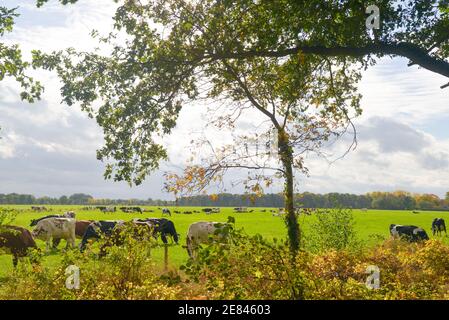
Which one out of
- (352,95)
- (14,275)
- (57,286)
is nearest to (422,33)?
(352,95)

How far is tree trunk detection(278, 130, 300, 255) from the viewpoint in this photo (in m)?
17.9

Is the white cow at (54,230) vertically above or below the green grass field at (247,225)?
above

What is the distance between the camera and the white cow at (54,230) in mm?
29792

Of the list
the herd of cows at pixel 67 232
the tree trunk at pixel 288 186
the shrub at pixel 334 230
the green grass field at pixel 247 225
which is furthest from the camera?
the green grass field at pixel 247 225

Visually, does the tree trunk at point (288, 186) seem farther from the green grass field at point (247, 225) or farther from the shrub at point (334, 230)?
the shrub at point (334, 230)

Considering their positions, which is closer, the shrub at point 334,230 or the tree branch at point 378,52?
the tree branch at point 378,52

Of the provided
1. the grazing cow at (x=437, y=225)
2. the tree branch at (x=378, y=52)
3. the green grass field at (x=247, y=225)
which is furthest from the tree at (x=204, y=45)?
the grazing cow at (x=437, y=225)

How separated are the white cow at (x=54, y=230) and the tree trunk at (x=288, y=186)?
18041 millimetres

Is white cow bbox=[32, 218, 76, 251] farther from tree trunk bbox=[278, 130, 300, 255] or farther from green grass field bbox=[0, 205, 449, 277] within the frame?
tree trunk bbox=[278, 130, 300, 255]

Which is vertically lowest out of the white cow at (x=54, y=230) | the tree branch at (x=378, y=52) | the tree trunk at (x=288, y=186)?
the white cow at (x=54, y=230)

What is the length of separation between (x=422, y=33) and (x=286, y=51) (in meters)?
4.29

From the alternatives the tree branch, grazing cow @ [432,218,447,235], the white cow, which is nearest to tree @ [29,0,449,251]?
the tree branch
